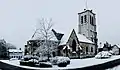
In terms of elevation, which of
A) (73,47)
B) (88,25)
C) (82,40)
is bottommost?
(73,47)

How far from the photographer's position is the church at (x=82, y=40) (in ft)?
164

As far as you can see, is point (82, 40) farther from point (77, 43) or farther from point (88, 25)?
point (88, 25)

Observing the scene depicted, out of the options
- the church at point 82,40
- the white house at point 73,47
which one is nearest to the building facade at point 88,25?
the church at point 82,40

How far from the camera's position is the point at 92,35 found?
61.1 meters

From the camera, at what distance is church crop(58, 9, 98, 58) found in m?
49.9

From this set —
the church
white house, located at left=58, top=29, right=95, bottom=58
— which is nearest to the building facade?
the church

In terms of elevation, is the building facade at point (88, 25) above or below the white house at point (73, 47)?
above

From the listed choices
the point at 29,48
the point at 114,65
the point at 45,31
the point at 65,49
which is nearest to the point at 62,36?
the point at 65,49

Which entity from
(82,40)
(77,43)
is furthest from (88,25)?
(77,43)

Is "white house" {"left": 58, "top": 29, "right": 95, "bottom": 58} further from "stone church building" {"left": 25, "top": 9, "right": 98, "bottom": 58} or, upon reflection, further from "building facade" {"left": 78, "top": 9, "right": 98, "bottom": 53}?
"building facade" {"left": 78, "top": 9, "right": 98, "bottom": 53}

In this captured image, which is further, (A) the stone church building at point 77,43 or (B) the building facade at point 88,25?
(B) the building facade at point 88,25

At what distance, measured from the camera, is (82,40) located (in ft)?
173

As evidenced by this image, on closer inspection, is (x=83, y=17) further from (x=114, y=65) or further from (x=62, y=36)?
(x=114, y=65)

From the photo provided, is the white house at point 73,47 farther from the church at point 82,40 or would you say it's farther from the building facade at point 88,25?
the building facade at point 88,25
